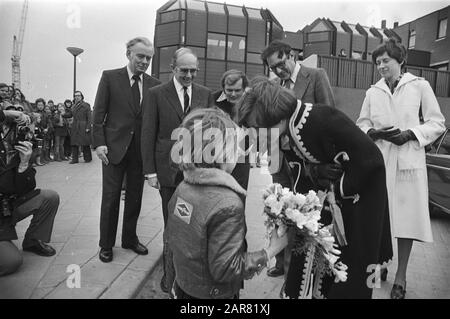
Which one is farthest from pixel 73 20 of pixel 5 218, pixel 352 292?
pixel 352 292

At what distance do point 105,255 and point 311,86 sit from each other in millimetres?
2295

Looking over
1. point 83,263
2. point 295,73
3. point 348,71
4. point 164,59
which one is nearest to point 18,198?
point 83,263

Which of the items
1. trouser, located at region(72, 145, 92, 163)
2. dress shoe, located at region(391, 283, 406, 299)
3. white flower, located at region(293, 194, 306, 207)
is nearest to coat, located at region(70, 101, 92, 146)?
trouser, located at region(72, 145, 92, 163)

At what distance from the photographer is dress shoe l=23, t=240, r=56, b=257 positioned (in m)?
3.45

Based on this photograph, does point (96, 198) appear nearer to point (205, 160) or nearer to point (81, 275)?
point (81, 275)

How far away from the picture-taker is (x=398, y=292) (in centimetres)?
281

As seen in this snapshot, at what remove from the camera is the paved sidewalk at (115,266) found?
2793 mm

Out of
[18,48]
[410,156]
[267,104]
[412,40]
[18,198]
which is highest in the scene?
[412,40]

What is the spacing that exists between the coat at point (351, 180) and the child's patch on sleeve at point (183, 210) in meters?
0.70

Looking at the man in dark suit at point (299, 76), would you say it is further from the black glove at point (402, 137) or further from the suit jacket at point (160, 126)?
the suit jacket at point (160, 126)

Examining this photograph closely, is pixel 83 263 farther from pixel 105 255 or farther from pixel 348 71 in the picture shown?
pixel 348 71

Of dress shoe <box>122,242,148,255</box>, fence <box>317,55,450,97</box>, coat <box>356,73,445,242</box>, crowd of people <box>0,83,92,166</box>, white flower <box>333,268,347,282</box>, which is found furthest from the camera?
fence <box>317,55,450,97</box>

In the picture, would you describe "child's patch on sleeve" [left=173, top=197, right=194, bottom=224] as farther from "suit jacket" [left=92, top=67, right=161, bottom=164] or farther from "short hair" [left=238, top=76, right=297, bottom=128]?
"suit jacket" [left=92, top=67, right=161, bottom=164]

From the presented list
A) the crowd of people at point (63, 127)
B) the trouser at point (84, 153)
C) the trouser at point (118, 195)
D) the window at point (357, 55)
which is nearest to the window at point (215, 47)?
the crowd of people at point (63, 127)
